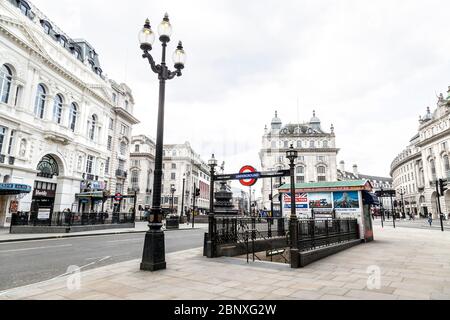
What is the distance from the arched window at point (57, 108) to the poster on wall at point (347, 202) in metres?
30.0

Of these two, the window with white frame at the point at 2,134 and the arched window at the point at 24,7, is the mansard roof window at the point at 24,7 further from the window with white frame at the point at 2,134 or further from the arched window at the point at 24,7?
the window with white frame at the point at 2,134

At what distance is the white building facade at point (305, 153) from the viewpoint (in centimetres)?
8444

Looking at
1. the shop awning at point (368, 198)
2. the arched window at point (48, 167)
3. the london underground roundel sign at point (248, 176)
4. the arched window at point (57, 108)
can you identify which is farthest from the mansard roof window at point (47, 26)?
the shop awning at point (368, 198)

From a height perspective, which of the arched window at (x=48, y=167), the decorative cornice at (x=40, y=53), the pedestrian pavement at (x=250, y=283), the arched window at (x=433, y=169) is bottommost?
the pedestrian pavement at (x=250, y=283)

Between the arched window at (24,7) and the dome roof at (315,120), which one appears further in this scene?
the dome roof at (315,120)

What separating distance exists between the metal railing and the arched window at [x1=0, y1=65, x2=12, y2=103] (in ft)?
92.7

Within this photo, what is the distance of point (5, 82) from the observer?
82.6 feet

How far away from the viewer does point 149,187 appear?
67.7 metres

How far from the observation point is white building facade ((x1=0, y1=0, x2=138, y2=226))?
2512 cm

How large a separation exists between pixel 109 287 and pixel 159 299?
140 cm

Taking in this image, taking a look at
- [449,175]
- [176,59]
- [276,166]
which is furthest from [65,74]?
[449,175]

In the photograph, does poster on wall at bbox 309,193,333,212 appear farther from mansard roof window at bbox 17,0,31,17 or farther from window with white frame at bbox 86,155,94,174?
mansard roof window at bbox 17,0,31,17

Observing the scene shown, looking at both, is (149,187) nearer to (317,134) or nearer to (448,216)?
(317,134)

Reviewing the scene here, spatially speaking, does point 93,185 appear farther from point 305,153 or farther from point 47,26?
point 305,153
